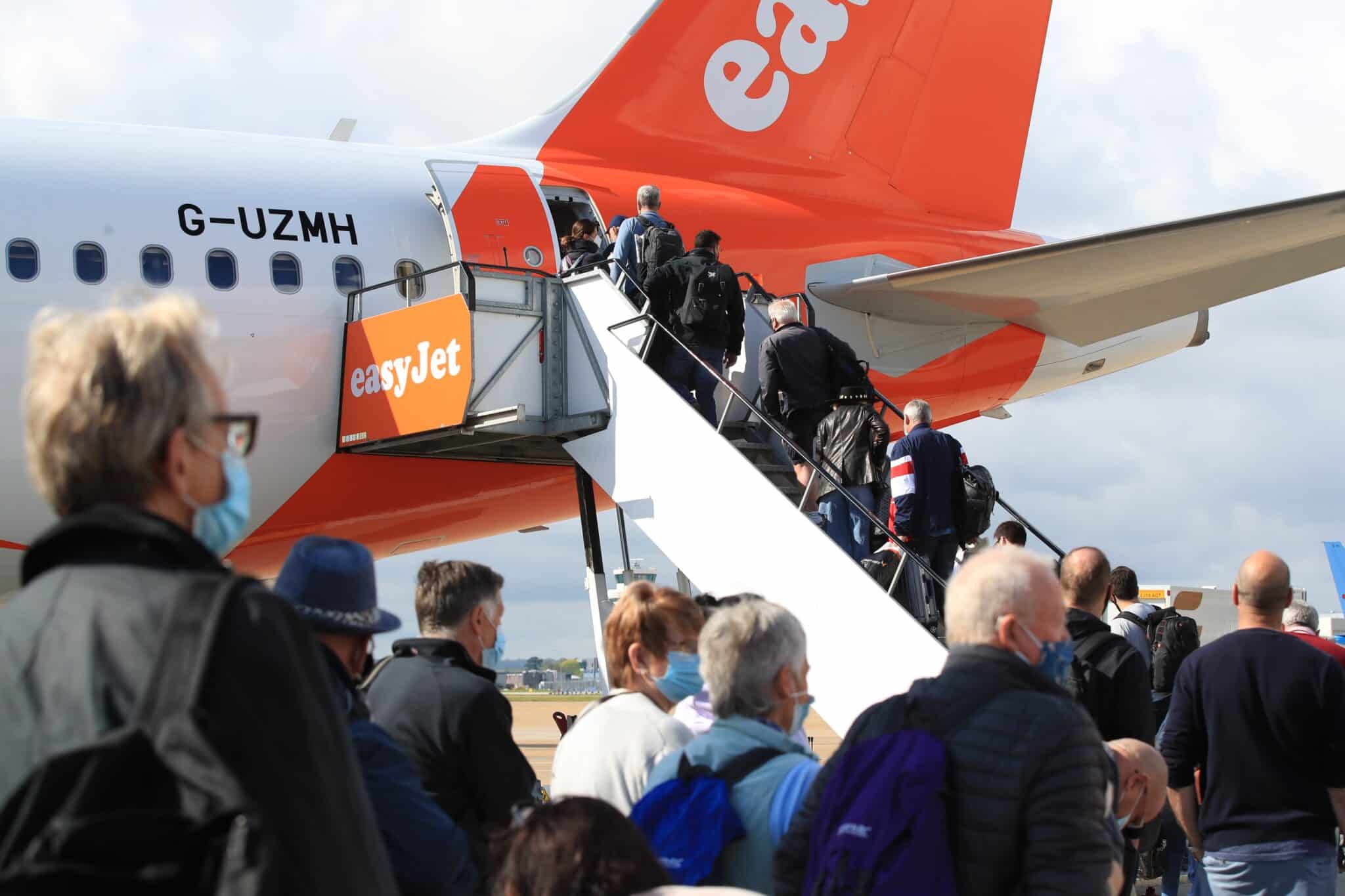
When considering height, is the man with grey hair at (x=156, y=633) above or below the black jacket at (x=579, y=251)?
below

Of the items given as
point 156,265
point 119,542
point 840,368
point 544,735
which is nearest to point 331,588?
point 119,542

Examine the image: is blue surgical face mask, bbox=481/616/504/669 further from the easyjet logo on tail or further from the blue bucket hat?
the easyjet logo on tail

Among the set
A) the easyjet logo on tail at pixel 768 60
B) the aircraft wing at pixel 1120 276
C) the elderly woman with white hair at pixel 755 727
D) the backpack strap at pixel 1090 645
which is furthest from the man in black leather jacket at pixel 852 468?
the easyjet logo on tail at pixel 768 60

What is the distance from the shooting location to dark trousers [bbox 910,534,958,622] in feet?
26.0

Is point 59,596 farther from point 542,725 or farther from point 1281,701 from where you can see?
point 542,725

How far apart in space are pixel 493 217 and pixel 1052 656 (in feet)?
28.6

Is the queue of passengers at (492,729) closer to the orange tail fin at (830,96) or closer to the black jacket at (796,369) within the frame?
the black jacket at (796,369)

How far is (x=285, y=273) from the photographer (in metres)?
10.4

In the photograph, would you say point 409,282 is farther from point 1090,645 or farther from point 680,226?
point 1090,645

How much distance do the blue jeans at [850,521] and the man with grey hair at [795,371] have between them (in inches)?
17.6

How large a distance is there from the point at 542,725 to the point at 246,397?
19.8m

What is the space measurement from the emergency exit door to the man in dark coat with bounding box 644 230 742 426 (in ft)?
6.82

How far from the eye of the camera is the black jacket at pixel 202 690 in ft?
5.21

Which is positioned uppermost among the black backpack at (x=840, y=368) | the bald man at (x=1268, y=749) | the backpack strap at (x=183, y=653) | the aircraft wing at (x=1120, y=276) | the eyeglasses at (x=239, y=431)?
the aircraft wing at (x=1120, y=276)
